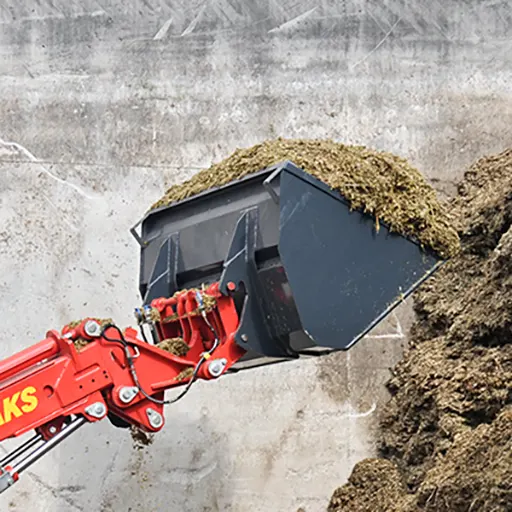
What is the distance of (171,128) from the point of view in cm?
459

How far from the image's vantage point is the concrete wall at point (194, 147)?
4352mm

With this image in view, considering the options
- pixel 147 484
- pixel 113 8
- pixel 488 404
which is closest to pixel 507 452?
pixel 488 404

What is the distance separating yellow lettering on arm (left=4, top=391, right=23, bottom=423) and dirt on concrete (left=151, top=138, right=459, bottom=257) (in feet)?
3.59

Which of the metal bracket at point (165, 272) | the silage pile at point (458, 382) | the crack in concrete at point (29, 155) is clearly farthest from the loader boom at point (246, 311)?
the crack in concrete at point (29, 155)

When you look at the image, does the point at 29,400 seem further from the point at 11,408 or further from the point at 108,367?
the point at 108,367

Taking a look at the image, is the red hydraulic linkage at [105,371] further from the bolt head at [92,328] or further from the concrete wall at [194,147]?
the concrete wall at [194,147]

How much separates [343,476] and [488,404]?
0.94 m

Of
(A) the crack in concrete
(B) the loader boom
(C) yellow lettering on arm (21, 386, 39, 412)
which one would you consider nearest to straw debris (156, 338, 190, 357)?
(B) the loader boom

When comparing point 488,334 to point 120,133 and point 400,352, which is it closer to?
point 400,352

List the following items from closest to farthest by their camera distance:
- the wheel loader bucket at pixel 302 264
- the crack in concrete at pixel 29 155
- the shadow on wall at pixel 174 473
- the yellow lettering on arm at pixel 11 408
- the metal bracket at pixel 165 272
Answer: the yellow lettering on arm at pixel 11 408, the wheel loader bucket at pixel 302 264, the metal bracket at pixel 165 272, the shadow on wall at pixel 174 473, the crack in concrete at pixel 29 155

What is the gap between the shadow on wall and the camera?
4.31 meters

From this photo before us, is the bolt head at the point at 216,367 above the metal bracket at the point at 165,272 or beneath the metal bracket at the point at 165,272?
beneath

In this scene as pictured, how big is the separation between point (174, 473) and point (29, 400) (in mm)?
1547

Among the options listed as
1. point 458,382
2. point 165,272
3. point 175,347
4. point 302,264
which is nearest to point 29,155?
point 165,272
